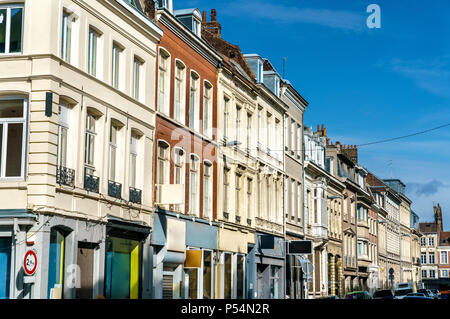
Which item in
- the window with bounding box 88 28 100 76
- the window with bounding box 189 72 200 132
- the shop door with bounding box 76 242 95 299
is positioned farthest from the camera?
the window with bounding box 189 72 200 132

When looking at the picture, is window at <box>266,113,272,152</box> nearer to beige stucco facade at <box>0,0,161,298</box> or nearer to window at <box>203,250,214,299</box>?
window at <box>203,250,214,299</box>

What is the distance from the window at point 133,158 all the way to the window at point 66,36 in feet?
16.4

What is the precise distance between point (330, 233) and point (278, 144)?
47.6 feet

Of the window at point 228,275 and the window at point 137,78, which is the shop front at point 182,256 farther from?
the window at point 137,78

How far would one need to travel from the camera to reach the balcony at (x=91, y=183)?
2072cm

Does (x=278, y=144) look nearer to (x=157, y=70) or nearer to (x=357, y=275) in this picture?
(x=157, y=70)

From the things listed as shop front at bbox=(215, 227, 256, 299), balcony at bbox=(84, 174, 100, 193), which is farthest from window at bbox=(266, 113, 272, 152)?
balcony at bbox=(84, 174, 100, 193)

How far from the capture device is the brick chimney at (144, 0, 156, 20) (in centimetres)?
2684

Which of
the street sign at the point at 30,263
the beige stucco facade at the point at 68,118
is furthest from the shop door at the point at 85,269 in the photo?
the street sign at the point at 30,263

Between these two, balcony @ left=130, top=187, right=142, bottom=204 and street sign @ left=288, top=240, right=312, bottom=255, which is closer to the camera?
balcony @ left=130, top=187, right=142, bottom=204

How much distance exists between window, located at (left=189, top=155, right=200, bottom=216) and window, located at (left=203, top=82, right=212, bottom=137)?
2.06 m

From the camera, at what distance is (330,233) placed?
54.6m

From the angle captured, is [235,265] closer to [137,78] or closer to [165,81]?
[165,81]
